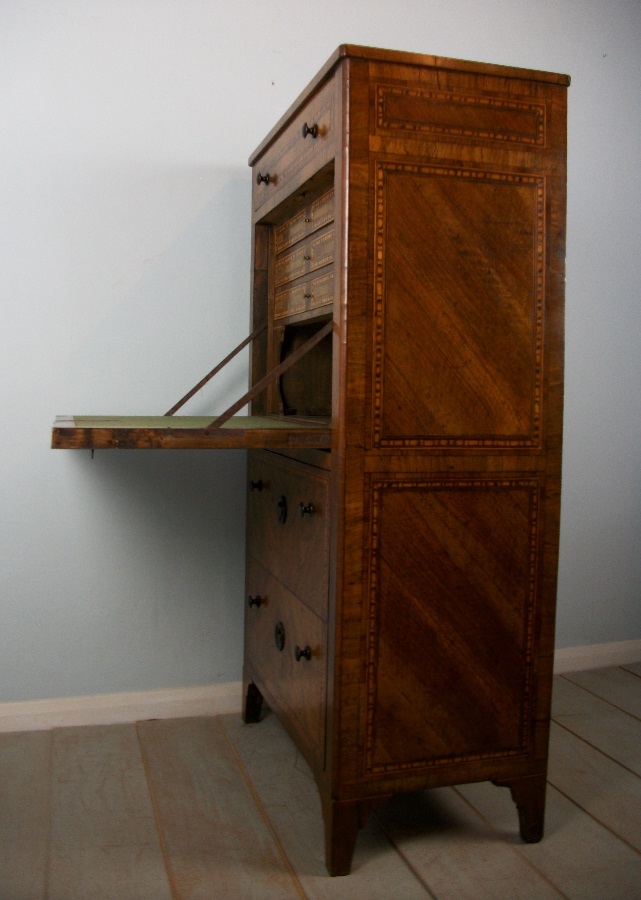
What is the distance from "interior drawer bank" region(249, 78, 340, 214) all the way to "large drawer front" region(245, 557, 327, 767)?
103 centimetres

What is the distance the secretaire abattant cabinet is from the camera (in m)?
1.84

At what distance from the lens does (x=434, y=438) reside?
190cm

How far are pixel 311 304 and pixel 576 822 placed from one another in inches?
55.7

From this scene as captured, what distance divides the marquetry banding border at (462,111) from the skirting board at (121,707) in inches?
70.3

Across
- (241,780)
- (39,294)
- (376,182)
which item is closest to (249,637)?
(241,780)

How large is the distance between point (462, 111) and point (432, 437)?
0.69m

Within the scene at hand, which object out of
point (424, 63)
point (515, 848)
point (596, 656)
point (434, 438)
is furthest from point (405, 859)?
point (424, 63)

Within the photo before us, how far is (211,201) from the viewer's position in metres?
2.71

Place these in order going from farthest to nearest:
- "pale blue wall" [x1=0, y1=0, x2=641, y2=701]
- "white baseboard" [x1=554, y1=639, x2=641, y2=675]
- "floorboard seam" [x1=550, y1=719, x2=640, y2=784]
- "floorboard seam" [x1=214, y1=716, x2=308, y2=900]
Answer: "white baseboard" [x1=554, y1=639, x2=641, y2=675], "pale blue wall" [x1=0, y1=0, x2=641, y2=701], "floorboard seam" [x1=550, y1=719, x2=640, y2=784], "floorboard seam" [x1=214, y1=716, x2=308, y2=900]

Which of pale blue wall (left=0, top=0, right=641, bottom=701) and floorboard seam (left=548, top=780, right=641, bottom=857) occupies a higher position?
pale blue wall (left=0, top=0, right=641, bottom=701)

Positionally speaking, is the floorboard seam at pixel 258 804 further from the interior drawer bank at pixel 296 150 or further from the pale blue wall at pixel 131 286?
the interior drawer bank at pixel 296 150

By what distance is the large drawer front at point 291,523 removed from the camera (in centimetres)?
198

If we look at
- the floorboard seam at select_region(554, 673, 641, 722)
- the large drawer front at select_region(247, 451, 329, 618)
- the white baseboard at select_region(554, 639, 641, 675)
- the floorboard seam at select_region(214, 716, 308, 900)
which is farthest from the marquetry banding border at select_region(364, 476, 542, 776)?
the white baseboard at select_region(554, 639, 641, 675)

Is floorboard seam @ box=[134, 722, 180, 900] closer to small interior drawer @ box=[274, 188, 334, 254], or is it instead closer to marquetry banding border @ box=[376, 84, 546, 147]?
small interior drawer @ box=[274, 188, 334, 254]
